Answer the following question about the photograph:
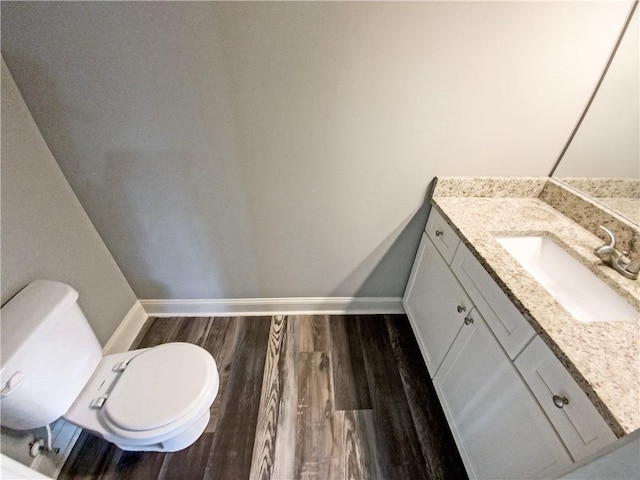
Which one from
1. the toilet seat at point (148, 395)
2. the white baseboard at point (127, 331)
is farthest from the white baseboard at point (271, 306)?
the toilet seat at point (148, 395)

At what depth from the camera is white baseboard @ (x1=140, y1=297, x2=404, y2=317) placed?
5.46 ft

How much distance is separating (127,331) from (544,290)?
2.00 metres

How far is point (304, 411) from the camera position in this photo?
127 cm

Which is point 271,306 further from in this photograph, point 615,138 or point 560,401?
point 615,138

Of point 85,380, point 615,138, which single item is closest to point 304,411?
point 85,380

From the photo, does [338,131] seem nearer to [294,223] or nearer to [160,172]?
[294,223]

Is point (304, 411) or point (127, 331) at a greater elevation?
point (127, 331)

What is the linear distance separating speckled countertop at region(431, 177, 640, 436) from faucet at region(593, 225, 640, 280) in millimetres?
22

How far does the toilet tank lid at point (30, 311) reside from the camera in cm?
81

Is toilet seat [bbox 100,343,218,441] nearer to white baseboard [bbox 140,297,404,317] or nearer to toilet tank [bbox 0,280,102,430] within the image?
toilet tank [bbox 0,280,102,430]

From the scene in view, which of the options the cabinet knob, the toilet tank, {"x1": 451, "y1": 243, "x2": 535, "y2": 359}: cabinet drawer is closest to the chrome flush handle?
the cabinet knob

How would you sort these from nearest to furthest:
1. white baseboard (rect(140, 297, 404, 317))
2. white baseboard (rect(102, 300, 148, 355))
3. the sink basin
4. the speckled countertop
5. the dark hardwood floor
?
1. the speckled countertop
2. the sink basin
3. the dark hardwood floor
4. white baseboard (rect(102, 300, 148, 355))
5. white baseboard (rect(140, 297, 404, 317))

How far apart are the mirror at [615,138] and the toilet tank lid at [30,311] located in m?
2.13

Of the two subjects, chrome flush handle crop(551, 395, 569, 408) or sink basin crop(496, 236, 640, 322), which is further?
sink basin crop(496, 236, 640, 322)
